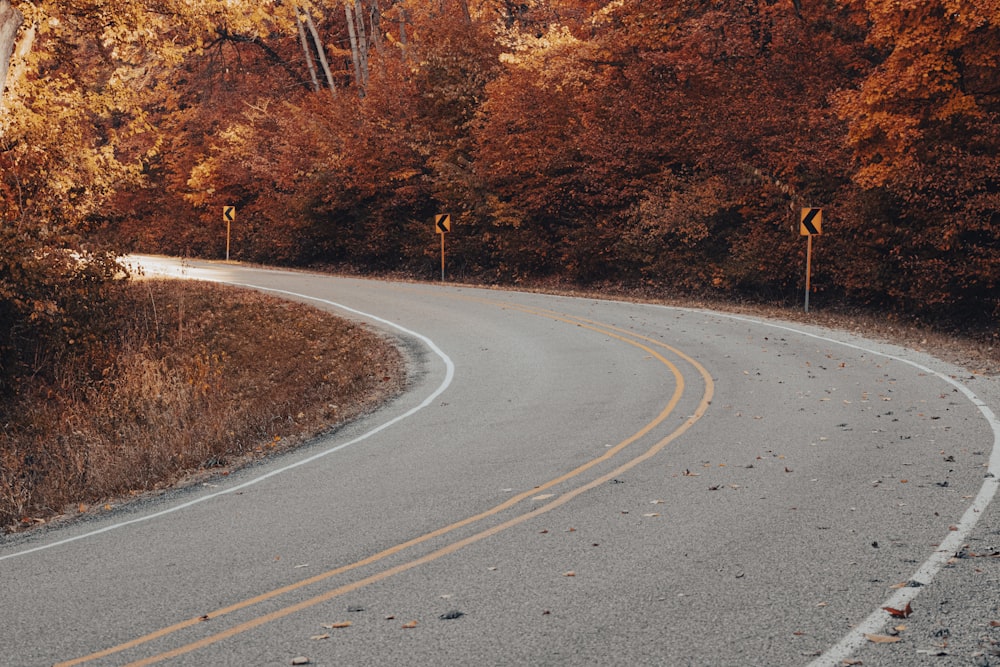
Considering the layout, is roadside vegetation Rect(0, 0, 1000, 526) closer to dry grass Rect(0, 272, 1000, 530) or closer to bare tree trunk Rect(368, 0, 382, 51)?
dry grass Rect(0, 272, 1000, 530)

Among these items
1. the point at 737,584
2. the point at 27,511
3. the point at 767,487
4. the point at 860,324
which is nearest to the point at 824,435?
the point at 767,487

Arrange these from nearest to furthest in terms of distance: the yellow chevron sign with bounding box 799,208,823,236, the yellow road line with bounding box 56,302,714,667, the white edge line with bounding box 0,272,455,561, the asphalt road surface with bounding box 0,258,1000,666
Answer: the asphalt road surface with bounding box 0,258,1000,666 < the yellow road line with bounding box 56,302,714,667 < the white edge line with bounding box 0,272,455,561 < the yellow chevron sign with bounding box 799,208,823,236

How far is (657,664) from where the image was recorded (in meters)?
5.04

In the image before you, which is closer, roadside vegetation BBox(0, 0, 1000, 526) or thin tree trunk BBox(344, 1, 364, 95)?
roadside vegetation BBox(0, 0, 1000, 526)

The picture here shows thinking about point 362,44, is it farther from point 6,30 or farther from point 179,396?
point 179,396

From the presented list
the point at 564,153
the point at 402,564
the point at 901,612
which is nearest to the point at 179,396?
the point at 402,564

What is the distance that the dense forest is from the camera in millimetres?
20531

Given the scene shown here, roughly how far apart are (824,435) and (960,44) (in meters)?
14.7

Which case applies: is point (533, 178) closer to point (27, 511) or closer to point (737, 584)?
point (27, 511)

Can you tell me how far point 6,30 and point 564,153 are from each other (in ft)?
57.9

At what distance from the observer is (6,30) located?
1839cm

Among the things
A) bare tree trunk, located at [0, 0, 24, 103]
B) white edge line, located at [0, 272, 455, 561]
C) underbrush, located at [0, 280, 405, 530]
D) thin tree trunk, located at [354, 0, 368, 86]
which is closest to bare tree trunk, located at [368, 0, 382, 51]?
thin tree trunk, located at [354, 0, 368, 86]

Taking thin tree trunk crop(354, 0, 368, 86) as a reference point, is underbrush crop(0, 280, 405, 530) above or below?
below

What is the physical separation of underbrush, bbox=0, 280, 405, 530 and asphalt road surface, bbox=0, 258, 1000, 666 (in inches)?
51.5
